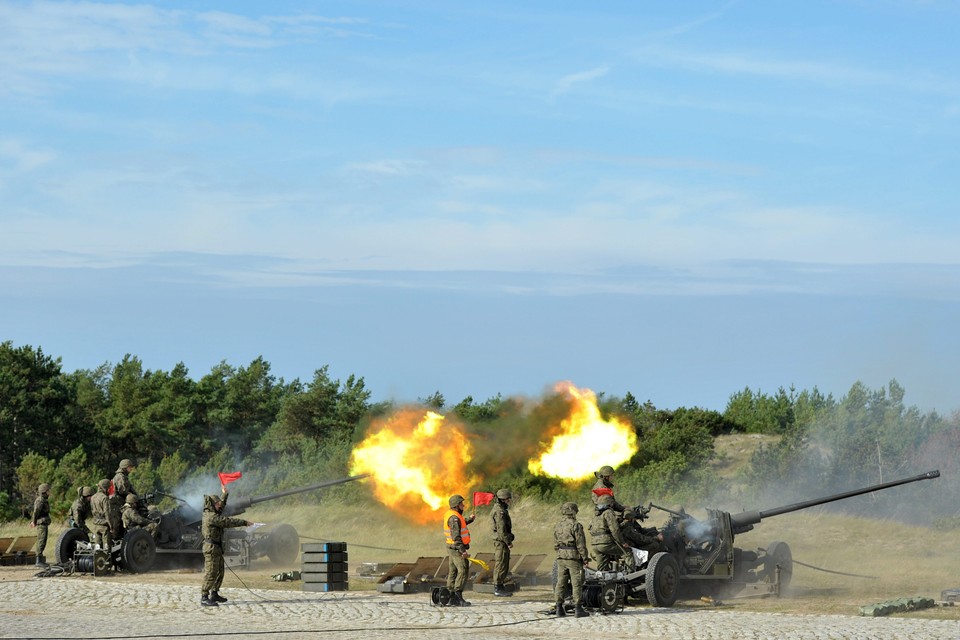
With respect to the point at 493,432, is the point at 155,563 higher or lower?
lower

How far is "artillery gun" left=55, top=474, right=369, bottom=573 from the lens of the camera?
31703 mm

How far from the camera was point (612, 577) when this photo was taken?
76.0ft

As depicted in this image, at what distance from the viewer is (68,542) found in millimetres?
33094

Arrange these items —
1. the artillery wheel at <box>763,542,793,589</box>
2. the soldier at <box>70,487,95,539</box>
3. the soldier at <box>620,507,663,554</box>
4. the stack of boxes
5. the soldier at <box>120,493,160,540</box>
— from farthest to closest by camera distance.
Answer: the soldier at <box>70,487,95,539</box> < the soldier at <box>120,493,160,540</box> < the stack of boxes < the artillery wheel at <box>763,542,793,589</box> < the soldier at <box>620,507,663,554</box>

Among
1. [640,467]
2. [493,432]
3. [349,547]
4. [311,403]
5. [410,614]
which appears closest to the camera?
[410,614]

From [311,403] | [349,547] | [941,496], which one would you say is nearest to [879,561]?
[349,547]

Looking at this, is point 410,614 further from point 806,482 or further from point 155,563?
point 806,482

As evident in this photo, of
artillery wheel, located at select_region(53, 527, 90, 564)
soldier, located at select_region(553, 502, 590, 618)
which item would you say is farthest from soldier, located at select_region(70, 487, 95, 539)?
soldier, located at select_region(553, 502, 590, 618)

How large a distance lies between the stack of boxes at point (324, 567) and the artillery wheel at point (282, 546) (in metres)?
7.67

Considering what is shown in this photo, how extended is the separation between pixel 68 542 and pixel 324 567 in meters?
10.1

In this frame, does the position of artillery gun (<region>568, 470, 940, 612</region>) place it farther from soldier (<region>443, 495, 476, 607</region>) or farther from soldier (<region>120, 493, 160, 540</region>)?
soldier (<region>120, 493, 160, 540</region>)

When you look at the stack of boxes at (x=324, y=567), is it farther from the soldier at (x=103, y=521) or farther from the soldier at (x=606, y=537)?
the soldier at (x=103, y=521)

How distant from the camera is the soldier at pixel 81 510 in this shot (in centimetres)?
3353

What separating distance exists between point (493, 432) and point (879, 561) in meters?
10.5
